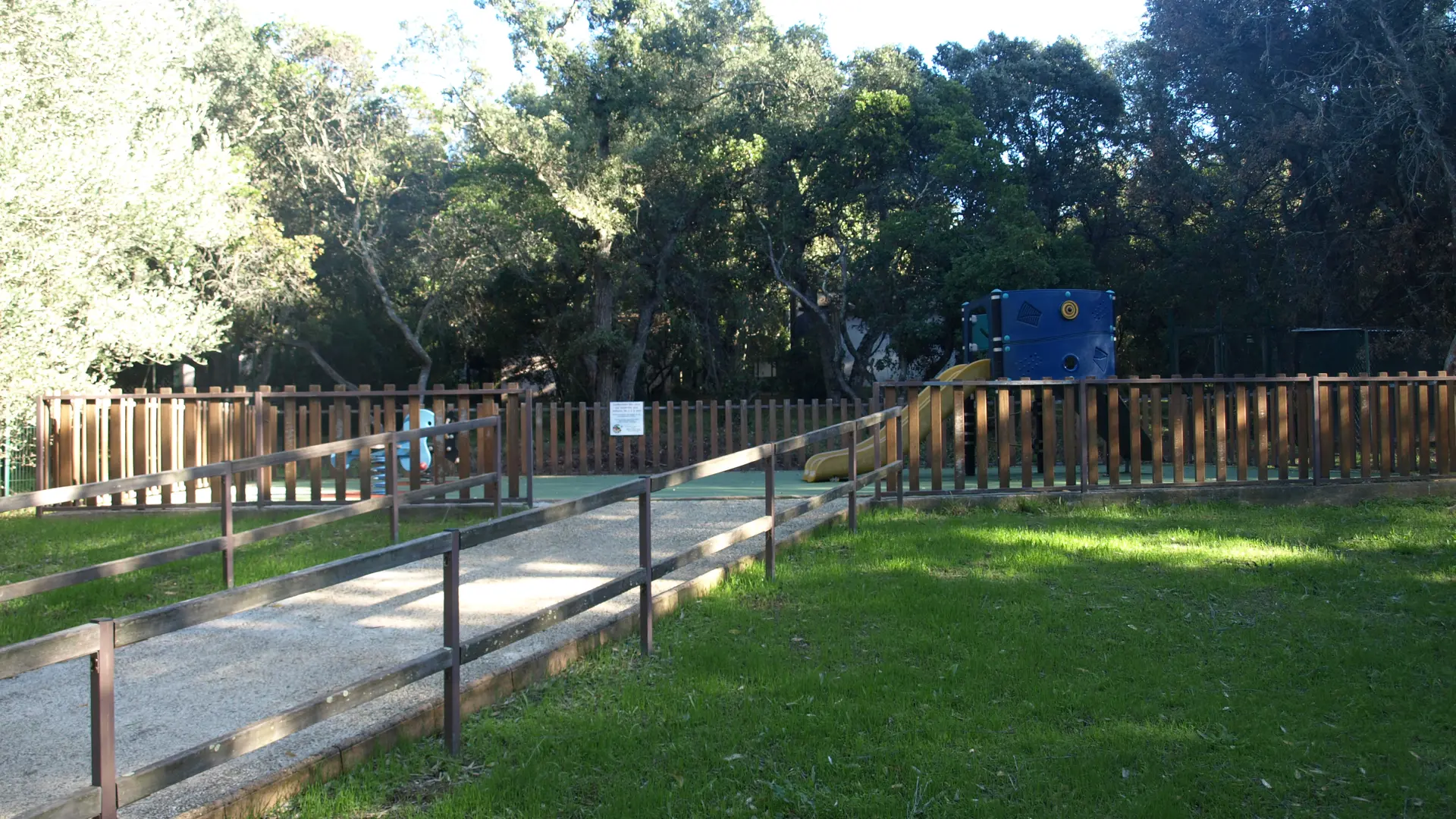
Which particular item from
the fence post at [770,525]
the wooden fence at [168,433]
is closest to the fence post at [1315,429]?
the fence post at [770,525]

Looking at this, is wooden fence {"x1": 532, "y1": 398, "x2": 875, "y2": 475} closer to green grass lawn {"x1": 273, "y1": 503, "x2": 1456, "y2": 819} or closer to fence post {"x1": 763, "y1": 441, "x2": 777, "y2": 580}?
fence post {"x1": 763, "y1": 441, "x2": 777, "y2": 580}

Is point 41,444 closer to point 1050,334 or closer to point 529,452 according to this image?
point 529,452

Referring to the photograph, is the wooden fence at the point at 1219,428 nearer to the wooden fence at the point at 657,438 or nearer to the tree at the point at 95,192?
the wooden fence at the point at 657,438

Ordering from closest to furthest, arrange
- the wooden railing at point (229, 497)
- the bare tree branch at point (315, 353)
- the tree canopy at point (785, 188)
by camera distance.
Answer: the wooden railing at point (229, 497) < the tree canopy at point (785, 188) < the bare tree branch at point (315, 353)

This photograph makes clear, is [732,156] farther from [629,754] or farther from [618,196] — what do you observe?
[629,754]

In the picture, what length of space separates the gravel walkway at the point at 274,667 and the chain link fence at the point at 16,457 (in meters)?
9.01

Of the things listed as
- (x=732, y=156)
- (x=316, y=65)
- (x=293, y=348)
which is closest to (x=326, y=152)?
(x=316, y=65)

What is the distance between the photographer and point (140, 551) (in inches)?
388

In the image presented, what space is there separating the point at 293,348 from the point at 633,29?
53.6 feet

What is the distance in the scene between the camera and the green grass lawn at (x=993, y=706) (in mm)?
4172

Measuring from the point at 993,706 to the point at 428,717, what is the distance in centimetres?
246

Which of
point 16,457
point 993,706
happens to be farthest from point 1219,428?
point 16,457

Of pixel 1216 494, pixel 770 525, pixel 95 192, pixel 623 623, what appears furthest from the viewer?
pixel 95 192

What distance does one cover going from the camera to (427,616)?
6945mm
